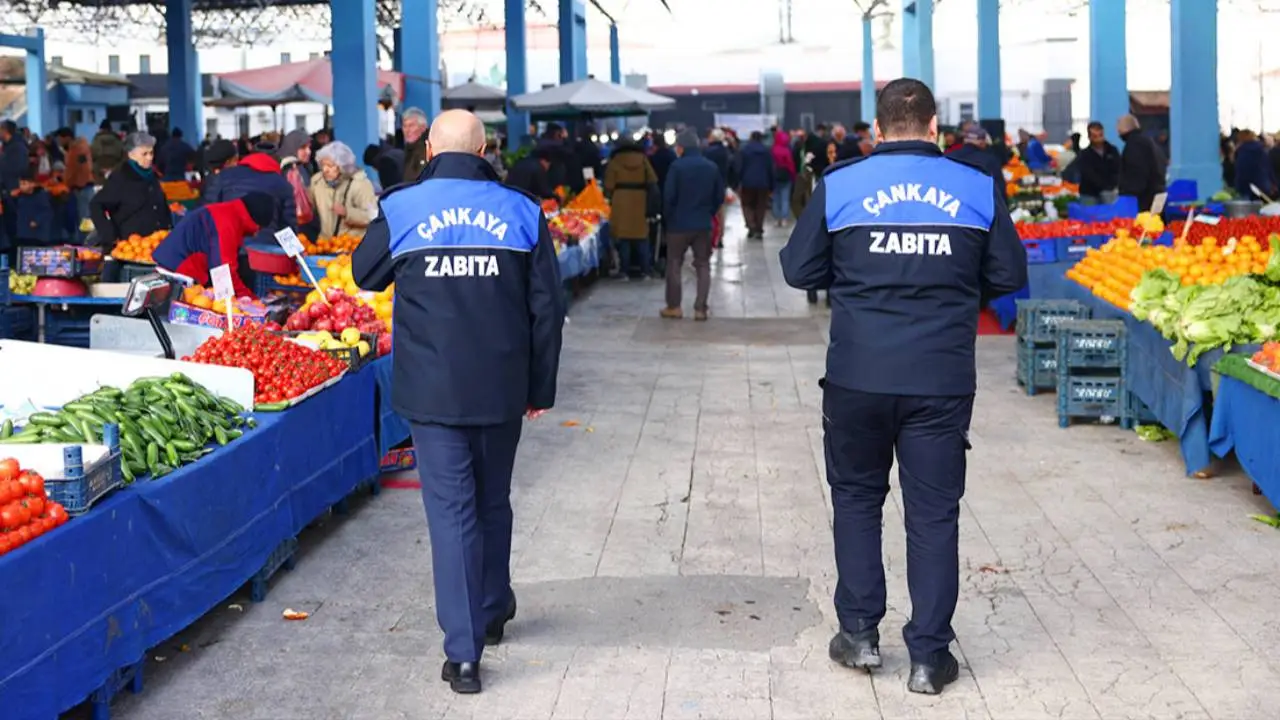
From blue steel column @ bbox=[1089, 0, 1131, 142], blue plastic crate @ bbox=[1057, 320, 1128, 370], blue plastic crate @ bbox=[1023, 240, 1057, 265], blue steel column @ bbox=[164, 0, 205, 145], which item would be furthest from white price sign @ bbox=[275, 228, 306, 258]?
blue steel column @ bbox=[164, 0, 205, 145]

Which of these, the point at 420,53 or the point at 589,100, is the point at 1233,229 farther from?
the point at 589,100

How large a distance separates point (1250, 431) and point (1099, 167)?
10.6m

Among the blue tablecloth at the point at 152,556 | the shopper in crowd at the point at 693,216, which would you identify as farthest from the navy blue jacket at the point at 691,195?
the blue tablecloth at the point at 152,556

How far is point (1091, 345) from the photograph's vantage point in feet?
31.9

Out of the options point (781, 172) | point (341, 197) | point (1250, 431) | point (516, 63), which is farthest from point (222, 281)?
point (781, 172)

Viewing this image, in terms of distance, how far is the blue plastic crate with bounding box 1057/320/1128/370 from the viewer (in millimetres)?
9672

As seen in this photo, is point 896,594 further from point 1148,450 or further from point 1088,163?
point 1088,163

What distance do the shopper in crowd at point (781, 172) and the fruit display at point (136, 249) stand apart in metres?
18.4

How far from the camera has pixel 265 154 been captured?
1059 cm

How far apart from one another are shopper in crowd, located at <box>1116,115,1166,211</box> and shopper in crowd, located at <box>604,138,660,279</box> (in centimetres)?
521

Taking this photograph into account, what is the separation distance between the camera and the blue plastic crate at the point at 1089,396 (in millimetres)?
9688

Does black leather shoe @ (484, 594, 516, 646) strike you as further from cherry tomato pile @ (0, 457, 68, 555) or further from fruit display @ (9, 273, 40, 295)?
fruit display @ (9, 273, 40, 295)

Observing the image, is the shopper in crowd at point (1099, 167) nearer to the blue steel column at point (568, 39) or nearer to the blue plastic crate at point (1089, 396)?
the blue plastic crate at point (1089, 396)

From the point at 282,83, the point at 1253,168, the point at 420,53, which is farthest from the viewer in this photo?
the point at 282,83
